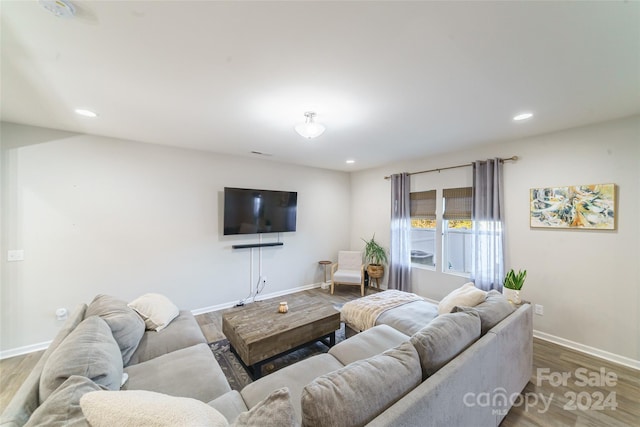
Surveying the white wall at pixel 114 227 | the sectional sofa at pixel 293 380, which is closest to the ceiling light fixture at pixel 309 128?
the sectional sofa at pixel 293 380

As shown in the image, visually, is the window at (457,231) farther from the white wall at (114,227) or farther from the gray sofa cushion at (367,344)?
the white wall at (114,227)

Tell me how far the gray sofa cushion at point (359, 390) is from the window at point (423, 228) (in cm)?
348

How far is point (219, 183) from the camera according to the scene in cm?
404

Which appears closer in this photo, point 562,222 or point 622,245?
point 622,245

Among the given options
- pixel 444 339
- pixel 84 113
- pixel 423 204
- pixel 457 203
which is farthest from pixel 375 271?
pixel 84 113

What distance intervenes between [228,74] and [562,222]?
405 centimetres

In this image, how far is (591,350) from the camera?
8.86ft

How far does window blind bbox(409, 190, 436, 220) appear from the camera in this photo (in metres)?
4.25

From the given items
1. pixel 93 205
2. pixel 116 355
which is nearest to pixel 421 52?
pixel 116 355

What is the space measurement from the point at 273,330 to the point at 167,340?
3.02ft

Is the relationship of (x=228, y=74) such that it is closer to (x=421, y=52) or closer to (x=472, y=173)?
(x=421, y=52)

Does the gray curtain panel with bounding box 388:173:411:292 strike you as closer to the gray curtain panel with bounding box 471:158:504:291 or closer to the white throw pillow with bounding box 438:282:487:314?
the gray curtain panel with bounding box 471:158:504:291

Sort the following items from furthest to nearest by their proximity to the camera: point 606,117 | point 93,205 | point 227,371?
point 93,205
point 606,117
point 227,371

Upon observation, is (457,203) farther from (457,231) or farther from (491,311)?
(491,311)
